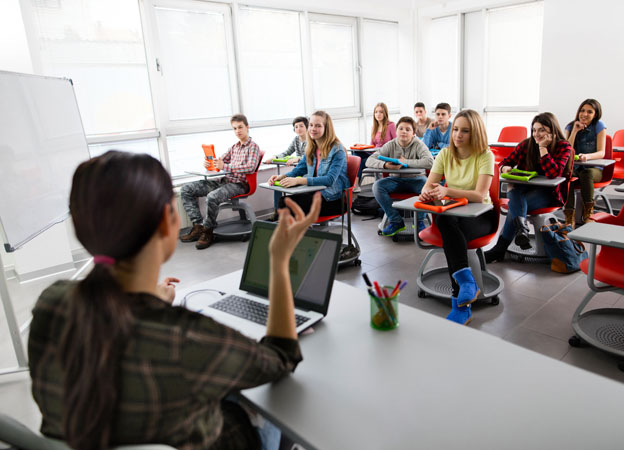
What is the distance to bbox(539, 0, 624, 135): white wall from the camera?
5523 millimetres

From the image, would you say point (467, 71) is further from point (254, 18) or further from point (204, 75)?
point (204, 75)

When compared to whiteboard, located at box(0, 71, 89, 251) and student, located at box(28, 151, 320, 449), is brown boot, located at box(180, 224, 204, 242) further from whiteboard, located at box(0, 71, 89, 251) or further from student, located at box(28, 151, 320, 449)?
student, located at box(28, 151, 320, 449)

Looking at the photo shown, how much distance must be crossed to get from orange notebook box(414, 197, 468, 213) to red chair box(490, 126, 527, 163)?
3.25 m

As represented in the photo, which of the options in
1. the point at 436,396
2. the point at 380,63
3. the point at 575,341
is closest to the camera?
the point at 436,396

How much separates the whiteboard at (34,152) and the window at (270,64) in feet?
9.08

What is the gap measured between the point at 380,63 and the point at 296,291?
6.77 metres

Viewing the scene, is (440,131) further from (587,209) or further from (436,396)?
(436,396)

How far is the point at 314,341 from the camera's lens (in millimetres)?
1277

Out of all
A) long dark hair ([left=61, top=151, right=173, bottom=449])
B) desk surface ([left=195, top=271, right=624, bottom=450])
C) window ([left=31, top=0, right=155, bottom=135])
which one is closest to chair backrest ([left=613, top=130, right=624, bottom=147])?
desk surface ([left=195, top=271, right=624, bottom=450])

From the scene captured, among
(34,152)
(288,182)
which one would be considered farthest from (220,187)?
(34,152)

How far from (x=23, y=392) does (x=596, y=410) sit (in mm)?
2625

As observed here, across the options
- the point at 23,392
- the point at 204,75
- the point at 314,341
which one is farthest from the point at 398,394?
the point at 204,75

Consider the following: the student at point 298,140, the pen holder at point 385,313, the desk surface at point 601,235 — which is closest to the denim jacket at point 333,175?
the student at point 298,140

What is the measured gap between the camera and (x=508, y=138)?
5.87 meters
